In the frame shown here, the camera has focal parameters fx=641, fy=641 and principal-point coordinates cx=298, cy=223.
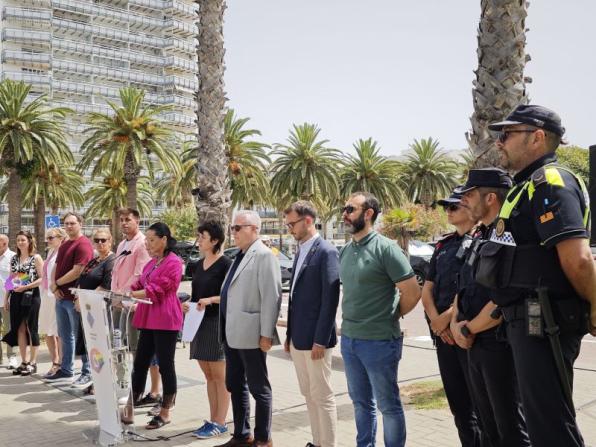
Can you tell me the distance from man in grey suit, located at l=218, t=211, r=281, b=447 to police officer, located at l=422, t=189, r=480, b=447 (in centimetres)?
140

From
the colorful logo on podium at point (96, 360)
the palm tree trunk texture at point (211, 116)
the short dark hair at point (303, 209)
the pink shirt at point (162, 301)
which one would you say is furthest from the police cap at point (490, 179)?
the palm tree trunk texture at point (211, 116)

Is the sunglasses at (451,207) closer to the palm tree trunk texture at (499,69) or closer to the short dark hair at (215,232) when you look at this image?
the short dark hair at (215,232)

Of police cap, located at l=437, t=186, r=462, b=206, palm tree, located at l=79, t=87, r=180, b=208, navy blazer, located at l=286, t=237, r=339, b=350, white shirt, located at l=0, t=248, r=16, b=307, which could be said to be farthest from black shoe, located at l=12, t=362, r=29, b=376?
palm tree, located at l=79, t=87, r=180, b=208

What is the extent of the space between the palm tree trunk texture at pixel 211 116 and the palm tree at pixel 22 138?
20481 mm

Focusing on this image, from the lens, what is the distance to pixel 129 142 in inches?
1308

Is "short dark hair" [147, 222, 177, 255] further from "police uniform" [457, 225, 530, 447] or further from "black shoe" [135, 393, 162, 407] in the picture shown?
"police uniform" [457, 225, 530, 447]

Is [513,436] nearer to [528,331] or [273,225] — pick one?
[528,331]

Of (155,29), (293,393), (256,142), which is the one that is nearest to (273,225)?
(155,29)

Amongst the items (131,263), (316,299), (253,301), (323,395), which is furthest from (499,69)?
(131,263)

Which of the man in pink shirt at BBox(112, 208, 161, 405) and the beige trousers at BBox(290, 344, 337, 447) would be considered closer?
the beige trousers at BBox(290, 344, 337, 447)

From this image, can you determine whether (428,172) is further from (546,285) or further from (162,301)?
(546,285)

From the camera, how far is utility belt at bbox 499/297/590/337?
10.0ft

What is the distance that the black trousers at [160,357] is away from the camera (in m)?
6.29

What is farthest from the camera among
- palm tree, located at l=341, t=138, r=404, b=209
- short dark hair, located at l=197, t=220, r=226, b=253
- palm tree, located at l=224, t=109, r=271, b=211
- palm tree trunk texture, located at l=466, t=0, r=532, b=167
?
palm tree, located at l=341, t=138, r=404, b=209
